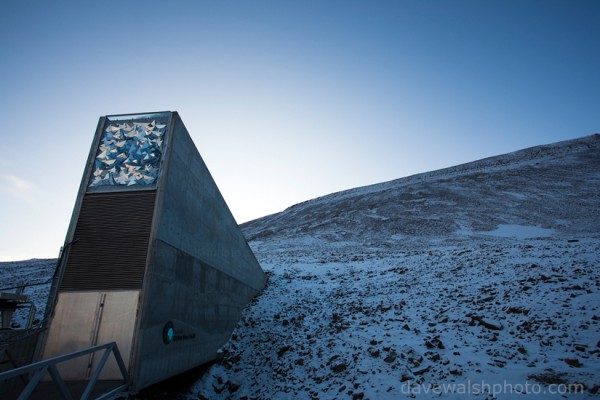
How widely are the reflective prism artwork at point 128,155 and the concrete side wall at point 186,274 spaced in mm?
571

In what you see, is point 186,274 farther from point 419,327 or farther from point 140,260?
point 419,327

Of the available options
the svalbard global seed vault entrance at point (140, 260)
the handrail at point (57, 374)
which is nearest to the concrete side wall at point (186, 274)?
the svalbard global seed vault entrance at point (140, 260)

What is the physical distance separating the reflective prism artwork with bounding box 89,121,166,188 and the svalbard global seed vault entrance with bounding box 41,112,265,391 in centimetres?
4

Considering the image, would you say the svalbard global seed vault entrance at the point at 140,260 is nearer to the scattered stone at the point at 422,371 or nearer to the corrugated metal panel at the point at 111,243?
the corrugated metal panel at the point at 111,243

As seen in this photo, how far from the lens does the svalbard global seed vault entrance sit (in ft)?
26.5

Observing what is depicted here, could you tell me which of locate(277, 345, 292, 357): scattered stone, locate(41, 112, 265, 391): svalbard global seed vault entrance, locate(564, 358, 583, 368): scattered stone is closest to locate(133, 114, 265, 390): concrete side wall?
locate(41, 112, 265, 391): svalbard global seed vault entrance

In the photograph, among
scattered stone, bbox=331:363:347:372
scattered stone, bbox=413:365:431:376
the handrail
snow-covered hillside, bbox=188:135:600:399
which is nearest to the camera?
the handrail

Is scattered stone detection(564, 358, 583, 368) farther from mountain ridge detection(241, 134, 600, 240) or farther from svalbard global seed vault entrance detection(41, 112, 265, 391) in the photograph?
mountain ridge detection(241, 134, 600, 240)

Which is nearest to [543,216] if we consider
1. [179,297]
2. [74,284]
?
[179,297]

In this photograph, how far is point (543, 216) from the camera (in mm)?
37156

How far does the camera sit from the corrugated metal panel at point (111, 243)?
8.57 m

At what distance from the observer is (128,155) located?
33.1 ft

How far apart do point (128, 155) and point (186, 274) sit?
4.27 m

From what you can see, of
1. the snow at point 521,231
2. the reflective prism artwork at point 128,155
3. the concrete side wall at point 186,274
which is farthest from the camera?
the snow at point 521,231
